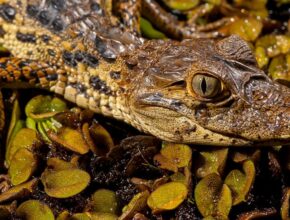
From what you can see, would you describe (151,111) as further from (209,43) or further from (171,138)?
(209,43)

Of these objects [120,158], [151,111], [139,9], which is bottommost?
[120,158]

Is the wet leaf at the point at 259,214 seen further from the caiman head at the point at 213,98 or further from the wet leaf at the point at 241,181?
the caiman head at the point at 213,98

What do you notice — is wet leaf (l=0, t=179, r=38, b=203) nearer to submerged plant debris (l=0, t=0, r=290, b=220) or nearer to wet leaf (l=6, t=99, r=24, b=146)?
submerged plant debris (l=0, t=0, r=290, b=220)

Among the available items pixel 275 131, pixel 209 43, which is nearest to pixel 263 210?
pixel 275 131

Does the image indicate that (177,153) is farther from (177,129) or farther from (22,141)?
(22,141)

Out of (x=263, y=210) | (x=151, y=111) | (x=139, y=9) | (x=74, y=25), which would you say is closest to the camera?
(x=263, y=210)

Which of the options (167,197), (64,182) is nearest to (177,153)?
(167,197)
